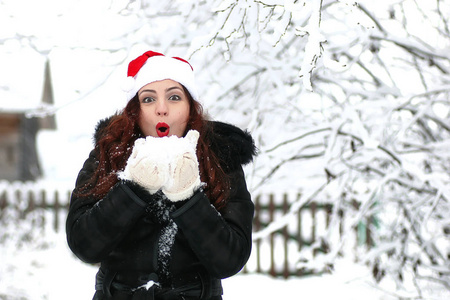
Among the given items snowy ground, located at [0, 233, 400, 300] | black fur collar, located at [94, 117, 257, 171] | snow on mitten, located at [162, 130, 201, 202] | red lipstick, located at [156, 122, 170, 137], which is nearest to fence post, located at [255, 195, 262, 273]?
snowy ground, located at [0, 233, 400, 300]

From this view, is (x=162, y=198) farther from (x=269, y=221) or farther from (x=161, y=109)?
(x=269, y=221)

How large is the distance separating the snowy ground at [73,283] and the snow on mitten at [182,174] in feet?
12.0

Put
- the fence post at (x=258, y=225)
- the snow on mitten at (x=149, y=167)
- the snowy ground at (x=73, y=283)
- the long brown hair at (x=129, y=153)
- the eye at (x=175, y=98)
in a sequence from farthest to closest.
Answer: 1. the fence post at (x=258, y=225)
2. the snowy ground at (x=73, y=283)
3. the eye at (x=175, y=98)
4. the long brown hair at (x=129, y=153)
5. the snow on mitten at (x=149, y=167)

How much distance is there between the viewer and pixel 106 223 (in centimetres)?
150

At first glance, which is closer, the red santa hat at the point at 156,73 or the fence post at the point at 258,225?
the red santa hat at the point at 156,73

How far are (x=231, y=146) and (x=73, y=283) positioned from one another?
5382 mm

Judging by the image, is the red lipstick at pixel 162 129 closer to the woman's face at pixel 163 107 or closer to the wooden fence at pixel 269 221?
the woman's face at pixel 163 107

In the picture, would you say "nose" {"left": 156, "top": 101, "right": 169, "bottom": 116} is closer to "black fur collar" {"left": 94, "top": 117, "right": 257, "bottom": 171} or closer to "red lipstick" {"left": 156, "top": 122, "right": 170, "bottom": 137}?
"red lipstick" {"left": 156, "top": 122, "right": 170, "bottom": 137}

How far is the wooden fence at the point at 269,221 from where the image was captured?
7336 mm

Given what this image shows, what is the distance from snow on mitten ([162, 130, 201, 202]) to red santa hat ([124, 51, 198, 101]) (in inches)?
15.2

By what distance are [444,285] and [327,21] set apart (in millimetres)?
2319

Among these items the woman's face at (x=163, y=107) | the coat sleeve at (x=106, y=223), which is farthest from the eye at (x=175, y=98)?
the coat sleeve at (x=106, y=223)

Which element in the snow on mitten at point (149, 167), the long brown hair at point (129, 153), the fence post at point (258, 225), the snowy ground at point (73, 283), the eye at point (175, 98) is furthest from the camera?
the fence post at point (258, 225)

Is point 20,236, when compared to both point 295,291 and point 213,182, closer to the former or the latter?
point 295,291
